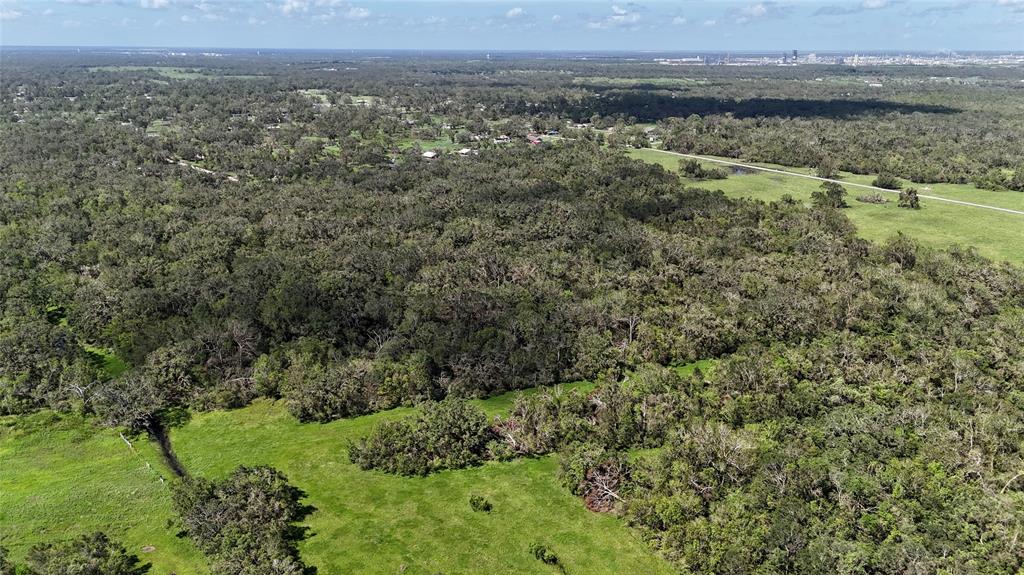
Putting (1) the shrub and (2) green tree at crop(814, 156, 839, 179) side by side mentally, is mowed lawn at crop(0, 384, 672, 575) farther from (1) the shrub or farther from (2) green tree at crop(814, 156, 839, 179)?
(2) green tree at crop(814, 156, 839, 179)

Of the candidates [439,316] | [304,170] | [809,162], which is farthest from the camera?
[809,162]

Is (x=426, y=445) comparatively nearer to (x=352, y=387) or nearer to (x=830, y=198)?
(x=352, y=387)

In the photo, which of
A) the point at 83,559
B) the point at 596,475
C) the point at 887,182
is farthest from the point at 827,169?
the point at 83,559

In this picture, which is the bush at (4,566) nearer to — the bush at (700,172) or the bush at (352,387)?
the bush at (352,387)

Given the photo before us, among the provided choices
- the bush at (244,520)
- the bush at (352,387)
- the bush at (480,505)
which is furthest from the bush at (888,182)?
the bush at (244,520)

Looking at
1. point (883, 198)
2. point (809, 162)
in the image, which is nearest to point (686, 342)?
point (883, 198)

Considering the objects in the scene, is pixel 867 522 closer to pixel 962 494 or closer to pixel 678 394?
pixel 962 494

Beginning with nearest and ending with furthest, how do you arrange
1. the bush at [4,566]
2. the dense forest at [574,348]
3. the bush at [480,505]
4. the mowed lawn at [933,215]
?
the bush at [4,566]
the dense forest at [574,348]
the bush at [480,505]
the mowed lawn at [933,215]

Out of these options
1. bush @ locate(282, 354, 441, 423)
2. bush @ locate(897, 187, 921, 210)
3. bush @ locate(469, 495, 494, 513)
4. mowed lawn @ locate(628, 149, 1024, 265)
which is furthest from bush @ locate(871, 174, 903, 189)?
bush @ locate(469, 495, 494, 513)
